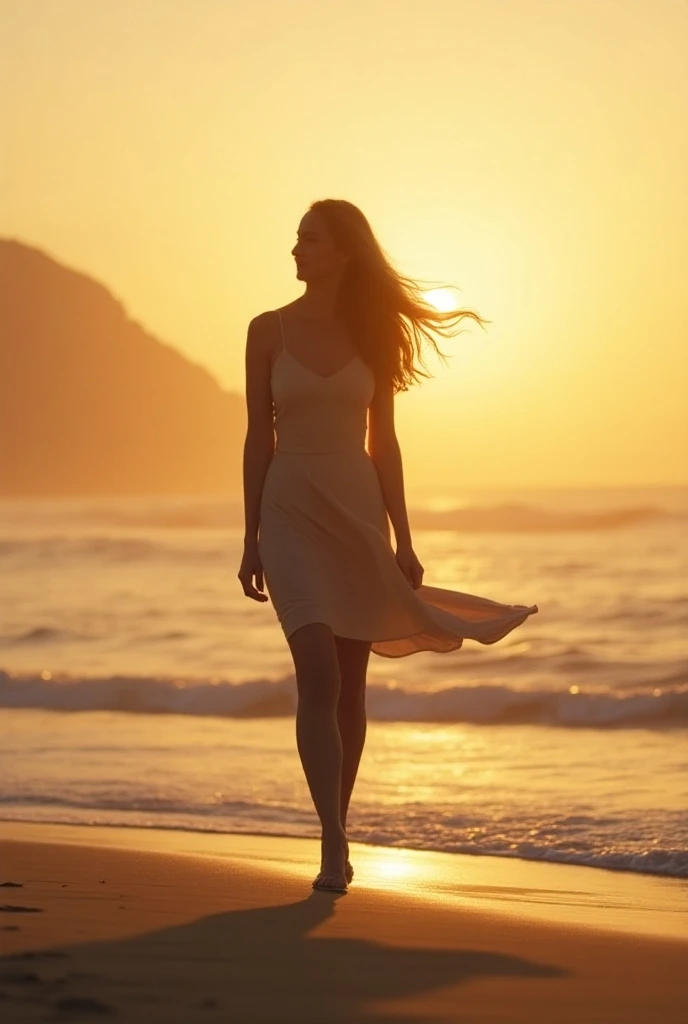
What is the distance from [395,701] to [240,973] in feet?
30.5

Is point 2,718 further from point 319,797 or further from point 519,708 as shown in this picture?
point 319,797

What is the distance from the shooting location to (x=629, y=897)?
6.00 meters

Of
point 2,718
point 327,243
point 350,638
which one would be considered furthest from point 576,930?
point 2,718

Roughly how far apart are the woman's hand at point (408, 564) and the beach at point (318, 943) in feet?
3.39

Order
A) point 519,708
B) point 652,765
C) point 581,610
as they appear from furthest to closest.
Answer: point 581,610
point 519,708
point 652,765

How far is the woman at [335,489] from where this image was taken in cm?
516

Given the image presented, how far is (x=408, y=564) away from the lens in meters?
5.53

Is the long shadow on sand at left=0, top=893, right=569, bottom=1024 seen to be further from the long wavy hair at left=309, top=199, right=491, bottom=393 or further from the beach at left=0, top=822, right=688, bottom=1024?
the long wavy hair at left=309, top=199, right=491, bottom=393

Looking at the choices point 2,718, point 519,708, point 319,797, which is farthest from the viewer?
point 519,708

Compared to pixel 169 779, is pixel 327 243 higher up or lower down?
higher up

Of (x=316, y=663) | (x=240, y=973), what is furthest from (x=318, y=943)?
(x=316, y=663)

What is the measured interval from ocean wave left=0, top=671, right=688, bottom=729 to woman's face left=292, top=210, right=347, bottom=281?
7.17 metres

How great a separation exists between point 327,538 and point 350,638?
1.09ft

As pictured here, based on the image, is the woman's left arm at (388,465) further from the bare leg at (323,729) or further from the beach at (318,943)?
the beach at (318,943)
